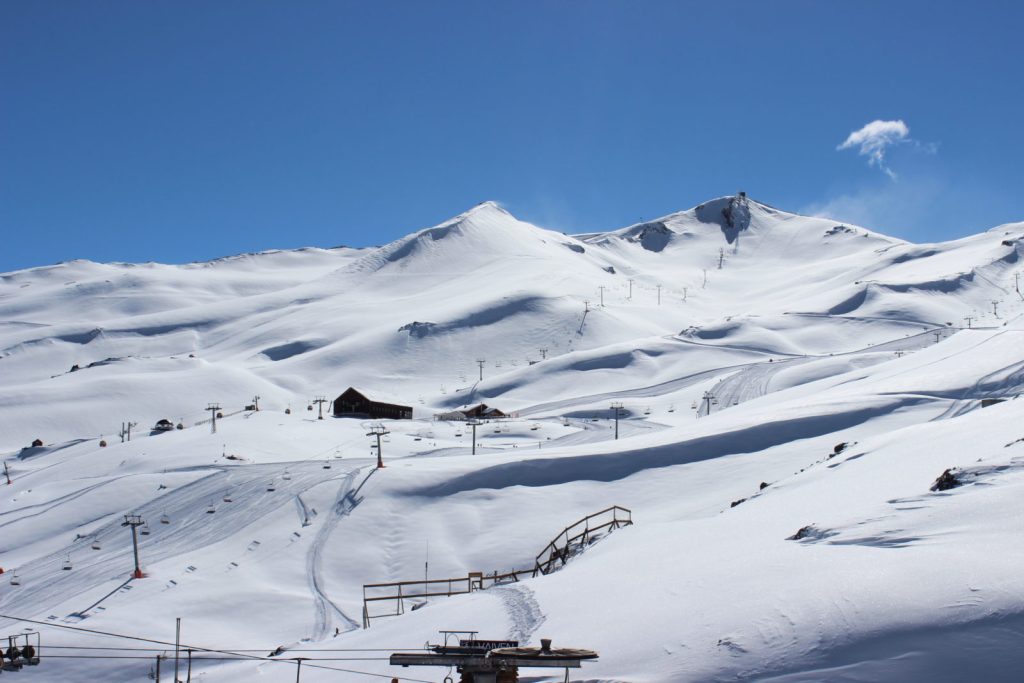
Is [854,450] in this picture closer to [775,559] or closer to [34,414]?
[775,559]

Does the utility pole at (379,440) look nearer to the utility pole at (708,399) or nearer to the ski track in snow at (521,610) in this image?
the ski track in snow at (521,610)

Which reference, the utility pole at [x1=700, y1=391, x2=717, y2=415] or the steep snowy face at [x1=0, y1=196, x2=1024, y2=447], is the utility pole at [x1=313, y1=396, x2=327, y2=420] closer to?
the steep snowy face at [x1=0, y1=196, x2=1024, y2=447]

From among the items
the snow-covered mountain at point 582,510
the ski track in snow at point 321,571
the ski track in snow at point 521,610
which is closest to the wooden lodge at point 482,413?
the snow-covered mountain at point 582,510

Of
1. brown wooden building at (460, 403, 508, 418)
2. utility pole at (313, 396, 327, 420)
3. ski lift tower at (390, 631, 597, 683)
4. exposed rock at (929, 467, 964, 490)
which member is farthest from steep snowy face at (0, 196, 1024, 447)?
ski lift tower at (390, 631, 597, 683)

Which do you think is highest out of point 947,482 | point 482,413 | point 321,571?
point 482,413

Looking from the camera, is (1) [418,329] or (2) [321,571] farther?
(1) [418,329]

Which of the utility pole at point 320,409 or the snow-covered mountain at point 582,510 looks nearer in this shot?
the snow-covered mountain at point 582,510

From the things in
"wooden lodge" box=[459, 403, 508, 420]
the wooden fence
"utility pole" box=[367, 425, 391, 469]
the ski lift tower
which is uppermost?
"wooden lodge" box=[459, 403, 508, 420]

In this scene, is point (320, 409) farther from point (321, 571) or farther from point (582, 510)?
point (321, 571)

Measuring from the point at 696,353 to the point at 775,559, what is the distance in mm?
110936

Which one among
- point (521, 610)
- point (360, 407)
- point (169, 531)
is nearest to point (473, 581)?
point (521, 610)

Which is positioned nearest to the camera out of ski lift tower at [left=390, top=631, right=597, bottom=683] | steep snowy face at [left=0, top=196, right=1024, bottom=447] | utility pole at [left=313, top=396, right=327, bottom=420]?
ski lift tower at [left=390, top=631, right=597, bottom=683]

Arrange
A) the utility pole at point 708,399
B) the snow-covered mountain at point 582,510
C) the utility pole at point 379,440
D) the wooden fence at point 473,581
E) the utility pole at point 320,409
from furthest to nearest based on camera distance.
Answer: the utility pole at point 708,399 → the utility pole at point 320,409 → the utility pole at point 379,440 → the wooden fence at point 473,581 → the snow-covered mountain at point 582,510

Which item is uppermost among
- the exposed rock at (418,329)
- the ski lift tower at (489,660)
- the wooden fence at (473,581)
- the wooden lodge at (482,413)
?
the exposed rock at (418,329)
